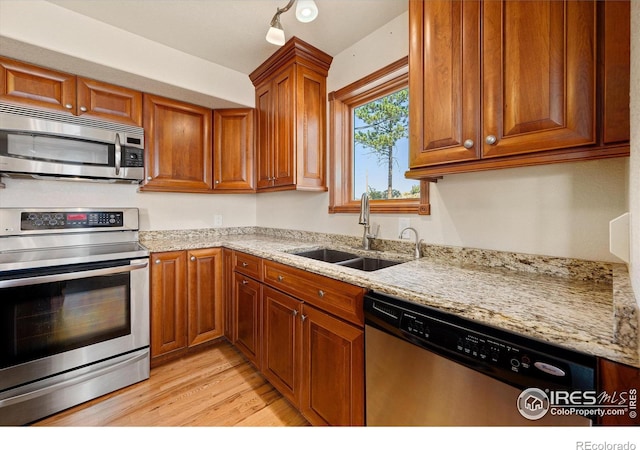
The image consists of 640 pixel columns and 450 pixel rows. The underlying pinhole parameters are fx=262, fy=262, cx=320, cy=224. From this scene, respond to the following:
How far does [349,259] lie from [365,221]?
1.01 ft

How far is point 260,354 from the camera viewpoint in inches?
70.4

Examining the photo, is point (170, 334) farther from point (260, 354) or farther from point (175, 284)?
point (260, 354)

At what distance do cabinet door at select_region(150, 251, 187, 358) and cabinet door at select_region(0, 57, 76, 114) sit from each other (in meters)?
1.20

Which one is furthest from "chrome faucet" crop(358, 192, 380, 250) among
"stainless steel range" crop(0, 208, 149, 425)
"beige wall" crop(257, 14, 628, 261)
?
"stainless steel range" crop(0, 208, 149, 425)

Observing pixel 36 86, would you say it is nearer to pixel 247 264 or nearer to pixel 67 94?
pixel 67 94

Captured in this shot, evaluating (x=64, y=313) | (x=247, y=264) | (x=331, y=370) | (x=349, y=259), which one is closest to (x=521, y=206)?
(x=349, y=259)

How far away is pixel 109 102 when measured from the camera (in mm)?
1968

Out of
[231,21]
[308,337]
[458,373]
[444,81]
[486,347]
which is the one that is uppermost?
[231,21]

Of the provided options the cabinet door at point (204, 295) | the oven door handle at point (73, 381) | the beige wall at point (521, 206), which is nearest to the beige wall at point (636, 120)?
the beige wall at point (521, 206)

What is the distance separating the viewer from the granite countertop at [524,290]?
2.00 feet

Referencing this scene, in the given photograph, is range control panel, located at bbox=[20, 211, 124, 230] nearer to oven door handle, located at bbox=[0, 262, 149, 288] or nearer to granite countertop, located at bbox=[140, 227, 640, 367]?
oven door handle, located at bbox=[0, 262, 149, 288]

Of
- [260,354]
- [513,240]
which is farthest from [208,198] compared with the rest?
[513,240]

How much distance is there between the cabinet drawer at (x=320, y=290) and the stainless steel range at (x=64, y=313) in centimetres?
98

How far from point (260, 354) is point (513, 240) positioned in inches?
64.7
